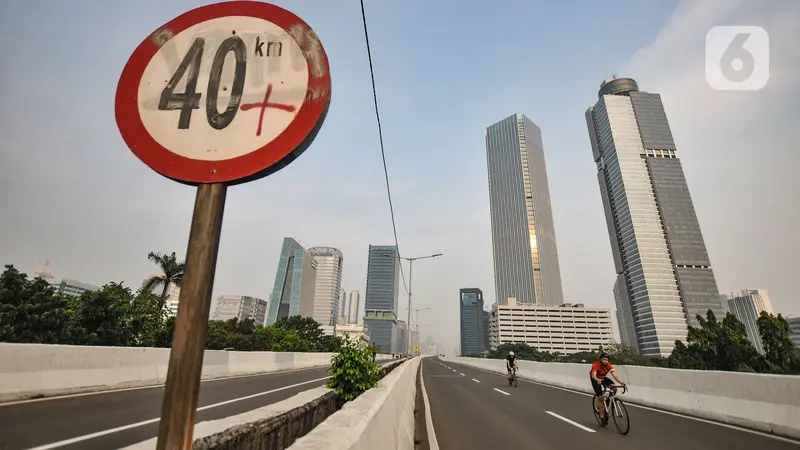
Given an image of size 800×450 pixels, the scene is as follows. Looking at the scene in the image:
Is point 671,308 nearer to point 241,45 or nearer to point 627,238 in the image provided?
point 627,238

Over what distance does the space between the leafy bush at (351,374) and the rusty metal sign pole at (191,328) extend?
5853mm

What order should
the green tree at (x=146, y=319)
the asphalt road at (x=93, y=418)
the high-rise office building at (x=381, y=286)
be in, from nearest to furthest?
the asphalt road at (x=93, y=418) → the green tree at (x=146, y=319) → the high-rise office building at (x=381, y=286)

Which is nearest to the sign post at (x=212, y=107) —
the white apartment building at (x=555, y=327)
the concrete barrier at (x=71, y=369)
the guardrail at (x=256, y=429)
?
the guardrail at (x=256, y=429)

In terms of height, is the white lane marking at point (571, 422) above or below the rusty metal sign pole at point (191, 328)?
below

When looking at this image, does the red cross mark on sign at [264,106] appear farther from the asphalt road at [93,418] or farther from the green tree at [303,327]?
the green tree at [303,327]

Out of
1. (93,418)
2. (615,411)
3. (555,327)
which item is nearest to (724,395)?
(615,411)

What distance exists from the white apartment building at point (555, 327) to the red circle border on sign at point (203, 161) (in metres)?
187

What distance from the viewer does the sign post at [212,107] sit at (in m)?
1.42

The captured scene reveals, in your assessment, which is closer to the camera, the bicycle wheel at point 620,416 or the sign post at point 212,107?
the sign post at point 212,107

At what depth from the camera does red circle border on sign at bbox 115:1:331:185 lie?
1.51 metres

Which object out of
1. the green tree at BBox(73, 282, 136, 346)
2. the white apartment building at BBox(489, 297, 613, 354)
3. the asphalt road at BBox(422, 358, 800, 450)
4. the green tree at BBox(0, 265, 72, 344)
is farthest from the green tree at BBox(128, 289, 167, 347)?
the white apartment building at BBox(489, 297, 613, 354)

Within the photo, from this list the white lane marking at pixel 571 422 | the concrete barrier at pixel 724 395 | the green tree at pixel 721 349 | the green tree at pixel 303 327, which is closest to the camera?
the concrete barrier at pixel 724 395

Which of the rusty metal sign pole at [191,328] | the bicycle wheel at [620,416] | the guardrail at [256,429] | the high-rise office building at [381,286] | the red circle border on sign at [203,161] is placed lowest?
the bicycle wheel at [620,416]

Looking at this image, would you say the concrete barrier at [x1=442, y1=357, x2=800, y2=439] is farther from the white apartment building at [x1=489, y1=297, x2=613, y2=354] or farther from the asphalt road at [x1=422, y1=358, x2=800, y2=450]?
the white apartment building at [x1=489, y1=297, x2=613, y2=354]
